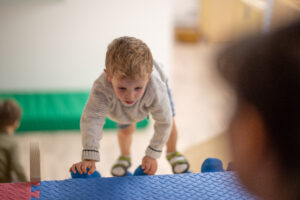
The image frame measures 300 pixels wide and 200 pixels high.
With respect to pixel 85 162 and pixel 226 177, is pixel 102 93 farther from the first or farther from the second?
pixel 226 177

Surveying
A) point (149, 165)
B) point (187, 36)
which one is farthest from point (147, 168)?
point (187, 36)

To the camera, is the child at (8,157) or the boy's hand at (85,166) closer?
the boy's hand at (85,166)

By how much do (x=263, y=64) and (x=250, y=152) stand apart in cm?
11

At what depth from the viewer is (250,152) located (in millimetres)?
432

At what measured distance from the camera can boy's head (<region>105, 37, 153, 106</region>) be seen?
30.0 inches

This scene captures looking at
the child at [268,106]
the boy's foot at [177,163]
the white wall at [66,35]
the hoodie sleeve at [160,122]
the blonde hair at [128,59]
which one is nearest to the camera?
the child at [268,106]

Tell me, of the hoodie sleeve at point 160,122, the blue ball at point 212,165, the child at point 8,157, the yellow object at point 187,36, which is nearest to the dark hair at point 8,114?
the child at point 8,157

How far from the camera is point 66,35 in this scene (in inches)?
81.0

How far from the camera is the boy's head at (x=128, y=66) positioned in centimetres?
76

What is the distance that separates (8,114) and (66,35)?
79 centimetres

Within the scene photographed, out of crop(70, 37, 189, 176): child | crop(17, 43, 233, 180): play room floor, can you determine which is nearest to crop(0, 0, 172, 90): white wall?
crop(17, 43, 233, 180): play room floor

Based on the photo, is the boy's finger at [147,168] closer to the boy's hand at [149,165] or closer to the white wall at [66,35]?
the boy's hand at [149,165]

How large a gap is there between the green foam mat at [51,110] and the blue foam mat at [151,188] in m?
0.98

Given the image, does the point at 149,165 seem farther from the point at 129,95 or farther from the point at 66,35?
the point at 66,35
